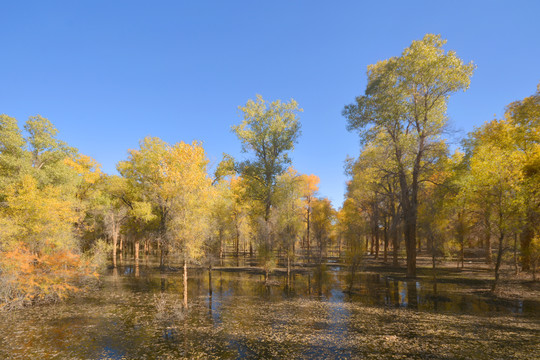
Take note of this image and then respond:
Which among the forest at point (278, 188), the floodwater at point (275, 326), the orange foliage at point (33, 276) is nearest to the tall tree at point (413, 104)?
the forest at point (278, 188)

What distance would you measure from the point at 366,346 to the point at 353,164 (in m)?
26.5

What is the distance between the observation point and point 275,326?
12609 mm

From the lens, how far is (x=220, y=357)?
9508mm

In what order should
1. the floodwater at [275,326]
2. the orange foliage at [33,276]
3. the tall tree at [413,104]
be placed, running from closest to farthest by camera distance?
1. the floodwater at [275,326]
2. the orange foliage at [33,276]
3. the tall tree at [413,104]

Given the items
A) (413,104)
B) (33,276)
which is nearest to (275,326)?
(33,276)

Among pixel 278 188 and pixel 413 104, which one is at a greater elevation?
pixel 413 104

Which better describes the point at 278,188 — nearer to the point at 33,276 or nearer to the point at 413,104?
the point at 413,104

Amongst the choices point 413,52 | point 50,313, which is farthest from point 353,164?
point 50,313

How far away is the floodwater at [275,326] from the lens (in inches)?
390

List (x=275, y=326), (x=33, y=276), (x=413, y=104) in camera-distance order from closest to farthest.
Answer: (x=275, y=326)
(x=33, y=276)
(x=413, y=104)

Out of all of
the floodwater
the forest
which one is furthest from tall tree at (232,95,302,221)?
the floodwater

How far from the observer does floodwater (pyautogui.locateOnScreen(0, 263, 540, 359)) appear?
9.91 meters

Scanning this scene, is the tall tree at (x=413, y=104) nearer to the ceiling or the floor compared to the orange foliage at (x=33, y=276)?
nearer to the ceiling

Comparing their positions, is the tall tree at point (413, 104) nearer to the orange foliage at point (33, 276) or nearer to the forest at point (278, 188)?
the forest at point (278, 188)
